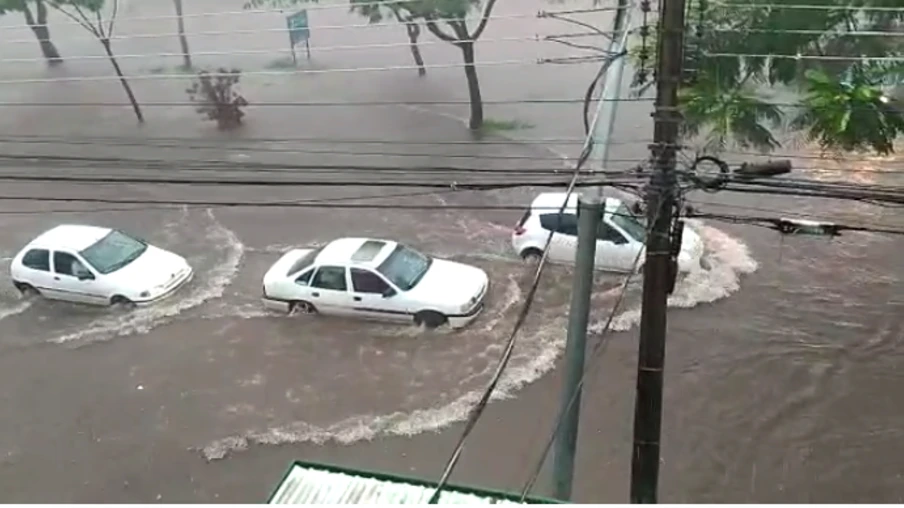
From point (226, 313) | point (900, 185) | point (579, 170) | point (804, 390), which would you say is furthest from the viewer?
point (900, 185)

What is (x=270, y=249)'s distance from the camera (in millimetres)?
12945

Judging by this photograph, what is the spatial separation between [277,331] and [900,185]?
8282 mm

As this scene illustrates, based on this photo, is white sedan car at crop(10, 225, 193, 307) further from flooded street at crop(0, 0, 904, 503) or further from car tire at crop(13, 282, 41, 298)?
flooded street at crop(0, 0, 904, 503)

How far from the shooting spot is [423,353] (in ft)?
34.3

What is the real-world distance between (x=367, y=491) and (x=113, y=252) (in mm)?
7940

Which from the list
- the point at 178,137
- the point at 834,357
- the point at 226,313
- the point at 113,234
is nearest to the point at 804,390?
the point at 834,357

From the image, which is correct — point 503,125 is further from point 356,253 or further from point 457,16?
point 356,253

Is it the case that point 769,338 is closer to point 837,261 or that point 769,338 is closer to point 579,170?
point 837,261

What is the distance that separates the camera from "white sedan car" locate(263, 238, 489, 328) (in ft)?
35.3

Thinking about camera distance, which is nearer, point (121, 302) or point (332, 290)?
point (332, 290)

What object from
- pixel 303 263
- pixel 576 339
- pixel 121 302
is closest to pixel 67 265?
pixel 121 302

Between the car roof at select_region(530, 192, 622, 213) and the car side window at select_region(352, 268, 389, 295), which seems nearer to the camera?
the car side window at select_region(352, 268, 389, 295)

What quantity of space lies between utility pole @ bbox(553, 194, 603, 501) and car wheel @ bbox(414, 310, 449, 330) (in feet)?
14.5

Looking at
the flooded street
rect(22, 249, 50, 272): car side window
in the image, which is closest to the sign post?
the flooded street
